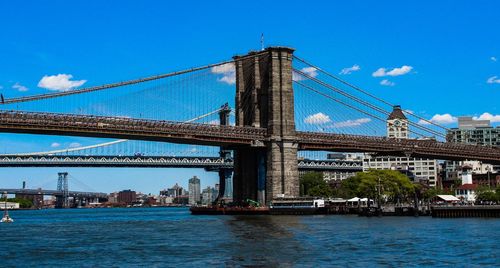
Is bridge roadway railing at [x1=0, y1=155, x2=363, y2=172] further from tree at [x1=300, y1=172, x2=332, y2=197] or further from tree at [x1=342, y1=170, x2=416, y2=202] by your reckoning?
tree at [x1=342, y1=170, x2=416, y2=202]

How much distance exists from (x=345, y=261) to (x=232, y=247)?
9832 mm

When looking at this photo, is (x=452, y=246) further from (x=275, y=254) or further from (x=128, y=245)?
(x=128, y=245)

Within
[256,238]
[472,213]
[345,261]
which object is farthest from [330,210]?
[345,261]

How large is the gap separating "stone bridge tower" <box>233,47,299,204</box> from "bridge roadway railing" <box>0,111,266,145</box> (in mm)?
2951

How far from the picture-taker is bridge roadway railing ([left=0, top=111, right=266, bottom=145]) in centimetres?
8425

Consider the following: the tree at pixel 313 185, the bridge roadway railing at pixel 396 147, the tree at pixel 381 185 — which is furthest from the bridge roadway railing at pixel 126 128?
the tree at pixel 313 185

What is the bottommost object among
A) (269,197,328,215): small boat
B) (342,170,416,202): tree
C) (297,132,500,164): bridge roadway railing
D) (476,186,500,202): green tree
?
(269,197,328,215): small boat

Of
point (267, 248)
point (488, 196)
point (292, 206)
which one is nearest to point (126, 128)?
point (292, 206)

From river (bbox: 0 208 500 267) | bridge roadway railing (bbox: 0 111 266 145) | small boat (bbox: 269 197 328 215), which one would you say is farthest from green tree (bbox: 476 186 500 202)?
river (bbox: 0 208 500 267)

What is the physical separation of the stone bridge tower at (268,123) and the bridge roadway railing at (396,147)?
155 inches

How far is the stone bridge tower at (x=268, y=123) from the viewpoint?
103 meters

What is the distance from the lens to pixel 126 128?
299ft

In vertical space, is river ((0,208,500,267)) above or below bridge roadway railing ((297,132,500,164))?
below

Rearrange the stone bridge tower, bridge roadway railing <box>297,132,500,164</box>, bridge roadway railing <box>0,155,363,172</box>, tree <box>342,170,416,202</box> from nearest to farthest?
the stone bridge tower
bridge roadway railing <box>297,132,500,164</box>
tree <box>342,170,416,202</box>
bridge roadway railing <box>0,155,363,172</box>
